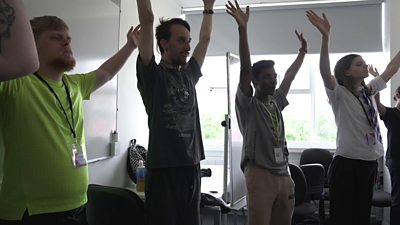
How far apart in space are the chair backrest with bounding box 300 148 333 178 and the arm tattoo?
386 cm

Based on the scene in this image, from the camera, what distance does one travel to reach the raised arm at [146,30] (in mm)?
1525

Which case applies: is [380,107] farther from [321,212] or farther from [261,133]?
[261,133]

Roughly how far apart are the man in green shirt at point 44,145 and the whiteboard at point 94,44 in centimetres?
77

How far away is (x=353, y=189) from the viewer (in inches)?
87.4

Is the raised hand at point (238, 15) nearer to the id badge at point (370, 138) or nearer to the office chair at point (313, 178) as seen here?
the id badge at point (370, 138)

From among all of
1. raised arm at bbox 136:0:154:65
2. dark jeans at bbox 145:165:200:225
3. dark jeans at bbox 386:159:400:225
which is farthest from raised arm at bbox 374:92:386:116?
raised arm at bbox 136:0:154:65

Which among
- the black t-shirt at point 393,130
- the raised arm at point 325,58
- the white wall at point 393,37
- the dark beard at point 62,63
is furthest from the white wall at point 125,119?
the white wall at point 393,37

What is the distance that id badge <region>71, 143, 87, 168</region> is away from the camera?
53.8 inches

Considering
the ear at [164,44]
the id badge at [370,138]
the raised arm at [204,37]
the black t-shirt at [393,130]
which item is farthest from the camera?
the black t-shirt at [393,130]

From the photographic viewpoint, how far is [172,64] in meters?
1.69

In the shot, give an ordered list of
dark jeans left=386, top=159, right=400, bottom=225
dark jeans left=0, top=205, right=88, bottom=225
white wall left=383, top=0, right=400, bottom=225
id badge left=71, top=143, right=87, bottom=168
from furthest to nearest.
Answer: white wall left=383, top=0, right=400, bottom=225
dark jeans left=386, top=159, right=400, bottom=225
id badge left=71, top=143, right=87, bottom=168
dark jeans left=0, top=205, right=88, bottom=225

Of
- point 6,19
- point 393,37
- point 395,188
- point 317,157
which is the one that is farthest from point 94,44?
point 393,37

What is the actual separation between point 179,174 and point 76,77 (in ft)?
2.15

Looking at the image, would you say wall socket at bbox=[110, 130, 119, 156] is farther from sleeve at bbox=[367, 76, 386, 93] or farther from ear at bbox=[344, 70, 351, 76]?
sleeve at bbox=[367, 76, 386, 93]
